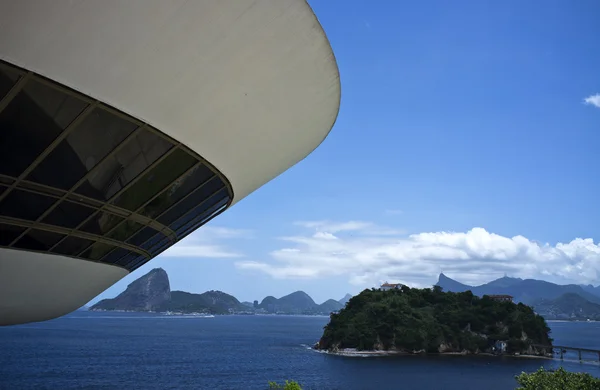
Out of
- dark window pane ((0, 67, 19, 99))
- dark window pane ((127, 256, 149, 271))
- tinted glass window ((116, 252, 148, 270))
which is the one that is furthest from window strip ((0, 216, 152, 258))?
dark window pane ((0, 67, 19, 99))

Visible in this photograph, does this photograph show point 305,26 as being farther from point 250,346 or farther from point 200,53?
point 250,346

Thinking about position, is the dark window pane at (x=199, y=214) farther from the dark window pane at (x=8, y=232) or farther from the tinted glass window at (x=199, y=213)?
the dark window pane at (x=8, y=232)

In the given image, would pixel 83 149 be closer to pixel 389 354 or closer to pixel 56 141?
pixel 56 141

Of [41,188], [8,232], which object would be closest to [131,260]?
[8,232]

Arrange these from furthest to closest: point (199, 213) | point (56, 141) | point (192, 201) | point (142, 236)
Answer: point (199, 213) → point (142, 236) → point (192, 201) → point (56, 141)

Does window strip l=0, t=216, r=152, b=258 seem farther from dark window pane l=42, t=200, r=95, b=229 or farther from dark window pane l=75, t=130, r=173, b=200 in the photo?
dark window pane l=75, t=130, r=173, b=200

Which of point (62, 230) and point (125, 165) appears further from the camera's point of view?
point (62, 230)

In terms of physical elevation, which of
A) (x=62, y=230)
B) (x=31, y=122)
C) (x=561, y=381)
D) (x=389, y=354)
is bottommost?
(x=389, y=354)
